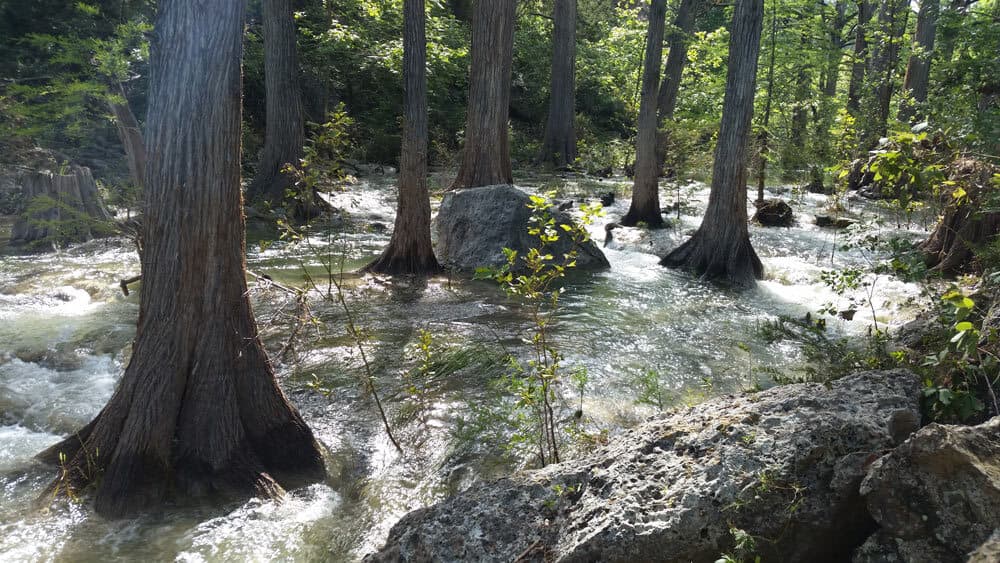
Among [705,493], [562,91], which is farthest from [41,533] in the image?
[562,91]

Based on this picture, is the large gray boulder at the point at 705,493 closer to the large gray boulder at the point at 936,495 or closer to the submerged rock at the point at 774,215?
the large gray boulder at the point at 936,495

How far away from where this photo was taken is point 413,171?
926 centimetres

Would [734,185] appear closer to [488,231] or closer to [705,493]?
[488,231]

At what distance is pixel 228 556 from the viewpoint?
3.64m

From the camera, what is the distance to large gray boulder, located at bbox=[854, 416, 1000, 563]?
203 centimetres

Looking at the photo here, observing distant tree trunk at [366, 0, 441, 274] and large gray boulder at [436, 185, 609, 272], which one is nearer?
distant tree trunk at [366, 0, 441, 274]

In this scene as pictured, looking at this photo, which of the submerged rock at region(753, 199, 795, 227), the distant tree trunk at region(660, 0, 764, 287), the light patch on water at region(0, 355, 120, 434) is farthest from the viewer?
the submerged rock at region(753, 199, 795, 227)

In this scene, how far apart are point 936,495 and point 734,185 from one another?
8626 mm

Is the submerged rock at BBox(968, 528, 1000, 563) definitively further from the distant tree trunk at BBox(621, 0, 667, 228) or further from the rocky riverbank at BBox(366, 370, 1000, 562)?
the distant tree trunk at BBox(621, 0, 667, 228)

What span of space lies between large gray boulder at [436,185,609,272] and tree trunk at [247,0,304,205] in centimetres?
521

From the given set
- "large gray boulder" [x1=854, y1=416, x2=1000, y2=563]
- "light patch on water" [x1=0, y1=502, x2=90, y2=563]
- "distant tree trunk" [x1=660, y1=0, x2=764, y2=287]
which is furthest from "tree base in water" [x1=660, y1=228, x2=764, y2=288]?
"light patch on water" [x1=0, y1=502, x2=90, y2=563]

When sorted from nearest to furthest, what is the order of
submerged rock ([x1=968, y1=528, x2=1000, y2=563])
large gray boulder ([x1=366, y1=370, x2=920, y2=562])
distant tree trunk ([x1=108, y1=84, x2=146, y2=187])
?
1. submerged rock ([x1=968, y1=528, x2=1000, y2=563])
2. large gray boulder ([x1=366, y1=370, x2=920, y2=562])
3. distant tree trunk ([x1=108, y1=84, x2=146, y2=187])

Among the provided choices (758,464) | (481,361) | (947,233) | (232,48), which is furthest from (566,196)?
(758,464)

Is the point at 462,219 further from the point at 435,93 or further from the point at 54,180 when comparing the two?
the point at 435,93
